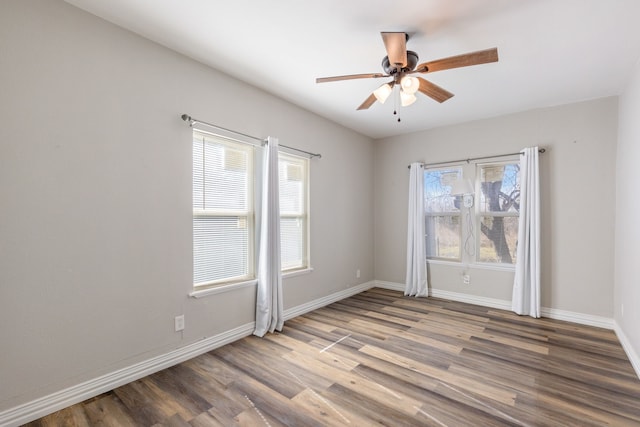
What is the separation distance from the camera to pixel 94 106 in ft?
7.19

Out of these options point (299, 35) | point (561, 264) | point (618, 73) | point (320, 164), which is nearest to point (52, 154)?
point (299, 35)

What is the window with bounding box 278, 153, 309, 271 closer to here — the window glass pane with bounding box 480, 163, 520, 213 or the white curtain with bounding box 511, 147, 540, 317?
the window glass pane with bounding box 480, 163, 520, 213

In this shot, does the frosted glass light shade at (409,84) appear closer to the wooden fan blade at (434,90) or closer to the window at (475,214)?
the wooden fan blade at (434,90)

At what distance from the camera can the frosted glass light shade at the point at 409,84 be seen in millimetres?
2379

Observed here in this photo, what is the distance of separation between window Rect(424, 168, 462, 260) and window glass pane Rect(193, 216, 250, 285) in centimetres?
303

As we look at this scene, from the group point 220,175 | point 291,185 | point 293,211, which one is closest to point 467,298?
point 293,211

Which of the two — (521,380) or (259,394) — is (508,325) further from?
(259,394)

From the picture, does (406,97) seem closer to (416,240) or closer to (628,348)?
(416,240)

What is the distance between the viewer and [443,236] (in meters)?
4.79

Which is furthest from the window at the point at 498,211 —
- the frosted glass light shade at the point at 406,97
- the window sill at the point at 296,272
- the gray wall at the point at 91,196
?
the gray wall at the point at 91,196

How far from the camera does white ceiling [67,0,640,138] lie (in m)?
2.08

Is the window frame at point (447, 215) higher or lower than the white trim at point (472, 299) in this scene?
higher

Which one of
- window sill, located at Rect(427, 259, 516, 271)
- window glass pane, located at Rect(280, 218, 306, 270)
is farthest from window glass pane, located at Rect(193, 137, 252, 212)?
window sill, located at Rect(427, 259, 516, 271)

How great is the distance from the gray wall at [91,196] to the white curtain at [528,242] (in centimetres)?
355
